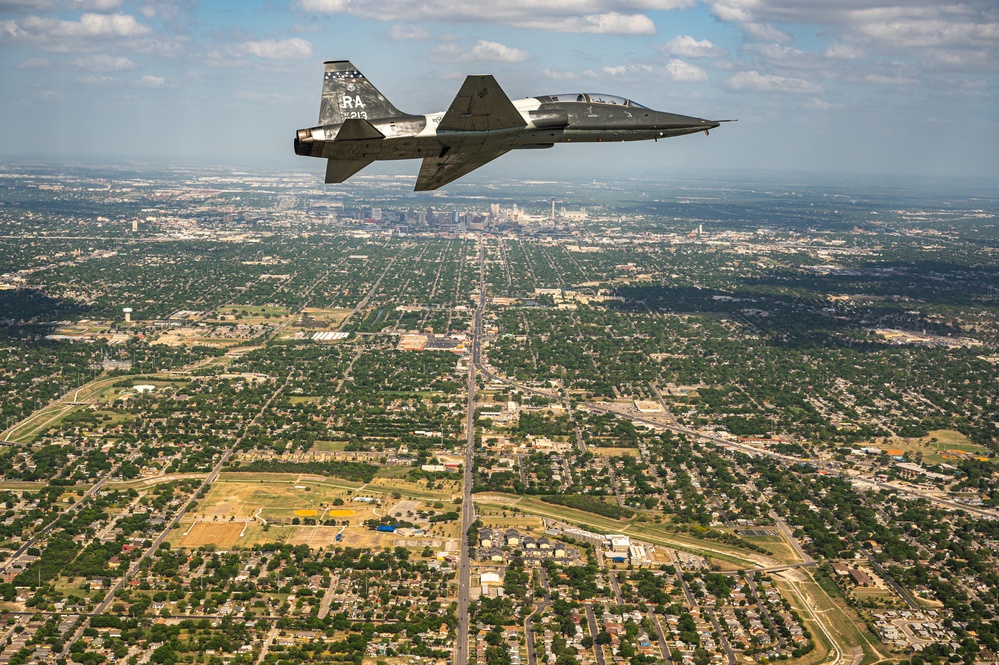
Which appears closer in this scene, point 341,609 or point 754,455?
point 341,609

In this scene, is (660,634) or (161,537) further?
(161,537)

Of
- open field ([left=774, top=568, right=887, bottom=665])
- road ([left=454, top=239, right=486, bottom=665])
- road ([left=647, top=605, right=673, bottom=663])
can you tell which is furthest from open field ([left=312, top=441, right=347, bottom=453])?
open field ([left=774, top=568, right=887, bottom=665])

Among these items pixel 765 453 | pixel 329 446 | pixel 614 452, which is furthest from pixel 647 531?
pixel 329 446

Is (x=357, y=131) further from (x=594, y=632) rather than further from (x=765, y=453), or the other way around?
(x=765, y=453)

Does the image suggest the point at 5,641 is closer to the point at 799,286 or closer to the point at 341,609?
the point at 341,609

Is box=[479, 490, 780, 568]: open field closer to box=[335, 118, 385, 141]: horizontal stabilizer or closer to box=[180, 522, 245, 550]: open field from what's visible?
box=[180, 522, 245, 550]: open field

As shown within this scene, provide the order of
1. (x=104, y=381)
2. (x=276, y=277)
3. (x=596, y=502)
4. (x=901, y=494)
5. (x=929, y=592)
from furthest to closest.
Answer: (x=276, y=277) < (x=104, y=381) < (x=901, y=494) < (x=596, y=502) < (x=929, y=592)

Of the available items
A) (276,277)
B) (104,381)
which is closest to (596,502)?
(104,381)
